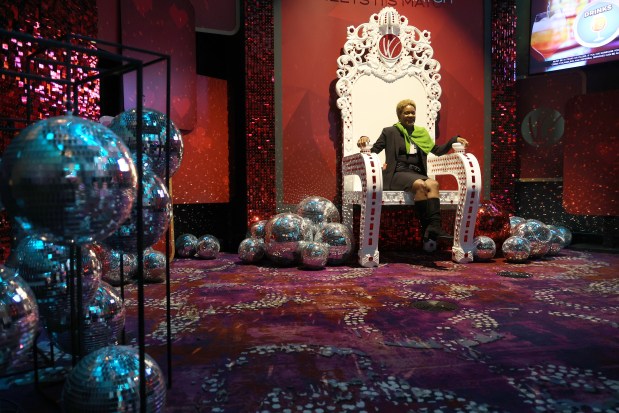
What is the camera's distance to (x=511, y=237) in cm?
377

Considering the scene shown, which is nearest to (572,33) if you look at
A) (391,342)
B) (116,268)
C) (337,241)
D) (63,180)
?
(337,241)

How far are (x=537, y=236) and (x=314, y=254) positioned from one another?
6.33ft

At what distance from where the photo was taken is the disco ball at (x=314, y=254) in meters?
3.37

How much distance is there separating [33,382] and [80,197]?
910 mm

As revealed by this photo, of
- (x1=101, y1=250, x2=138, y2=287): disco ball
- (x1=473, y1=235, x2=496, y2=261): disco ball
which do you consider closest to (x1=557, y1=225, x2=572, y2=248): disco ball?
(x1=473, y1=235, x2=496, y2=261): disco ball

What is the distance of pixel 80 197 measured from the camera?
2.79 ft

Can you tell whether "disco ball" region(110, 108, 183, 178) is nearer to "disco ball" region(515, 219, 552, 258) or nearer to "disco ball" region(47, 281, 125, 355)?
"disco ball" region(47, 281, 125, 355)

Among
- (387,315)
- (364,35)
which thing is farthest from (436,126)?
(387,315)

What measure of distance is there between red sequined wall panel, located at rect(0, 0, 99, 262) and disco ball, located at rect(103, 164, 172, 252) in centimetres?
79

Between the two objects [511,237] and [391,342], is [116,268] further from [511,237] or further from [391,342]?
[511,237]

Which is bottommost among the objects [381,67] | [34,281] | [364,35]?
[34,281]

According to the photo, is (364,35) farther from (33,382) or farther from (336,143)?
(33,382)

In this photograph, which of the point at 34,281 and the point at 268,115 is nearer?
the point at 34,281

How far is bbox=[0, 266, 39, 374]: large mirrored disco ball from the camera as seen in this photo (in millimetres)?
846
